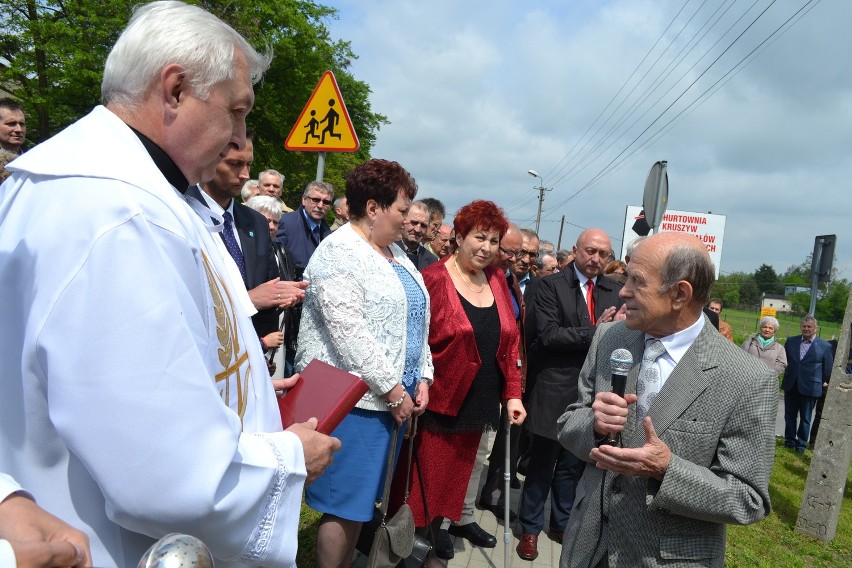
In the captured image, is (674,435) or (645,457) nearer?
(645,457)

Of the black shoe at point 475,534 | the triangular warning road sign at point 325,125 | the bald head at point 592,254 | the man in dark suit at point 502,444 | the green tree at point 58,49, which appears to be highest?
the green tree at point 58,49

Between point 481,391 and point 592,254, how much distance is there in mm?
1645

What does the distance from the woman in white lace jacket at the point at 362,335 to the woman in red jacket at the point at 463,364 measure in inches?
17.4

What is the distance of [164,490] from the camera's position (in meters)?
1.02

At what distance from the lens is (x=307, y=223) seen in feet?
21.4

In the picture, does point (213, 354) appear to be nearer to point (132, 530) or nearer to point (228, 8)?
point (132, 530)

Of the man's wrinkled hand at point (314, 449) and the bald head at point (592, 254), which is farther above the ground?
the bald head at point (592, 254)

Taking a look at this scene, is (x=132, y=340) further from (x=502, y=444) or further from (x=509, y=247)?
(x=502, y=444)

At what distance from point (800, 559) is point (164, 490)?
584 centimetres

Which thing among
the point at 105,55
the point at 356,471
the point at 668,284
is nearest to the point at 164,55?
the point at 668,284

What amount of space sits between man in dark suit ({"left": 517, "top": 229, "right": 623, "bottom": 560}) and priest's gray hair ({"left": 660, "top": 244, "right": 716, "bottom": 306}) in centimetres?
227

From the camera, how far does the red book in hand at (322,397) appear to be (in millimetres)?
1810

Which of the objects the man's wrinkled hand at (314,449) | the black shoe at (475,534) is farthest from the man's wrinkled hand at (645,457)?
the black shoe at (475,534)

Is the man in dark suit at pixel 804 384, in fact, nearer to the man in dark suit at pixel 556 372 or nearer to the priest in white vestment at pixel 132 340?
the man in dark suit at pixel 556 372
